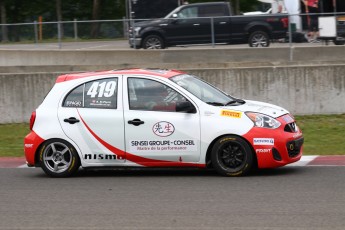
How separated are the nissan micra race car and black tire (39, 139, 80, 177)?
0.01 metres

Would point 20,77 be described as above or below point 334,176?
above

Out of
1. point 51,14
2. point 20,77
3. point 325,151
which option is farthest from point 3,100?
point 51,14

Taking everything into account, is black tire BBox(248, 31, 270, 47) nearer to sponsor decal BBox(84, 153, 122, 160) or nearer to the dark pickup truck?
the dark pickup truck

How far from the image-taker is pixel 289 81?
53.7 ft

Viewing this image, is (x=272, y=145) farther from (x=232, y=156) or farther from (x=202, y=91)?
(x=202, y=91)

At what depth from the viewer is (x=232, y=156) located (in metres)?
10.5

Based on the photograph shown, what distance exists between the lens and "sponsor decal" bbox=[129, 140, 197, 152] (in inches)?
418

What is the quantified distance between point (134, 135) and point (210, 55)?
11633mm

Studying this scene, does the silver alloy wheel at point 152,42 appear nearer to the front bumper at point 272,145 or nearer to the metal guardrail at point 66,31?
the metal guardrail at point 66,31

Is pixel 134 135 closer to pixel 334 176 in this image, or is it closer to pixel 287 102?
pixel 334 176

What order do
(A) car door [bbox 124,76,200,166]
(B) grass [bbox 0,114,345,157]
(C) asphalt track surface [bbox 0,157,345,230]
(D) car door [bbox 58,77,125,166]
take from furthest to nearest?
1. (B) grass [bbox 0,114,345,157]
2. (D) car door [bbox 58,77,125,166]
3. (A) car door [bbox 124,76,200,166]
4. (C) asphalt track surface [bbox 0,157,345,230]

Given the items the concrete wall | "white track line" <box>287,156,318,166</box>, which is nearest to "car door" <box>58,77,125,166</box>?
"white track line" <box>287,156,318,166</box>

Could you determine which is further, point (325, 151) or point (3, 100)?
point (3, 100)

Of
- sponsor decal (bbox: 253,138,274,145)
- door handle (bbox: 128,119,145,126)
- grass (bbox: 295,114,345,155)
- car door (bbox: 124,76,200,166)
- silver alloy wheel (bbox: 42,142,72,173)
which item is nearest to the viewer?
sponsor decal (bbox: 253,138,274,145)
